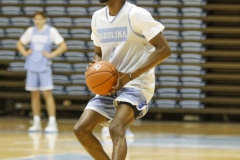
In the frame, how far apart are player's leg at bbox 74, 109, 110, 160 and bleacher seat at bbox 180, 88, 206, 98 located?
25.6 ft

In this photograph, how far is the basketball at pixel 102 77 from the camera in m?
4.77

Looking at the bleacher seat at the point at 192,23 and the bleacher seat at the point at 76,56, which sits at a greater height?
the bleacher seat at the point at 192,23

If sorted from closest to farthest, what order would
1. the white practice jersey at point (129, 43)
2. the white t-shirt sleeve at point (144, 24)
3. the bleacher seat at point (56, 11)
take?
the white t-shirt sleeve at point (144, 24)
the white practice jersey at point (129, 43)
the bleacher seat at point (56, 11)

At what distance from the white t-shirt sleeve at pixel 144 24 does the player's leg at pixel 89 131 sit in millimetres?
687

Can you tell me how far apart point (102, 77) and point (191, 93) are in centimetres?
797

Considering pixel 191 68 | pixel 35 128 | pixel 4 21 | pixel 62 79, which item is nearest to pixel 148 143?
pixel 35 128

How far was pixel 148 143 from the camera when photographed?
8844 mm

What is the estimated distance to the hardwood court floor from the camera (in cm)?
735

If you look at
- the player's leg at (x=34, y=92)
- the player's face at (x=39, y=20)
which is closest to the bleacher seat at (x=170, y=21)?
the player's face at (x=39, y=20)

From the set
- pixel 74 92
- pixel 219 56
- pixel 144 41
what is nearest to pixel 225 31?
pixel 219 56

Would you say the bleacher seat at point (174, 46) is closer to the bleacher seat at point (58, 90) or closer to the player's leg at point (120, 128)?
the bleacher seat at point (58, 90)

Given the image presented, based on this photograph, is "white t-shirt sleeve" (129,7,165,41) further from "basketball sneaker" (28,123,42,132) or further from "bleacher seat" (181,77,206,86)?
"bleacher seat" (181,77,206,86)

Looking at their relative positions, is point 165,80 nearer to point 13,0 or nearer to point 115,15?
point 13,0

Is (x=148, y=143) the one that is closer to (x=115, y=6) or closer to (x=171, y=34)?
(x=115, y=6)
